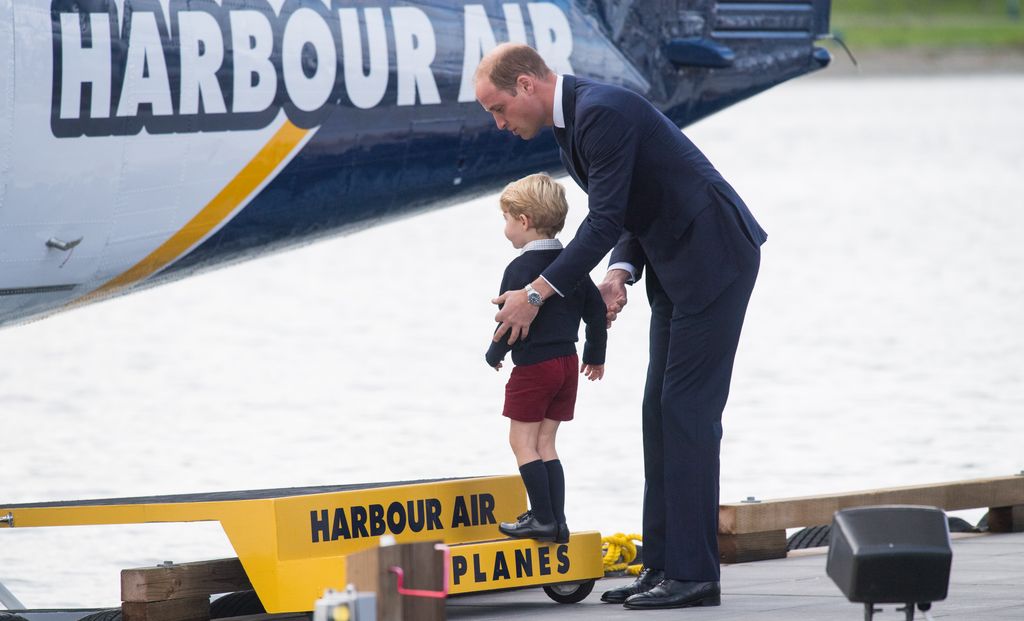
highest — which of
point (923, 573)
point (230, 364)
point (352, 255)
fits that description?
point (352, 255)

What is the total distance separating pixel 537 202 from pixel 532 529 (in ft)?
3.51

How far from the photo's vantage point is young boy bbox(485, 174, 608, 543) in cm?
572

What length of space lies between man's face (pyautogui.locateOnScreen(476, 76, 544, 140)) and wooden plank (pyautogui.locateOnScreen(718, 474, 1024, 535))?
2123 mm

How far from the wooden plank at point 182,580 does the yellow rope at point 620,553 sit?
4.95 ft

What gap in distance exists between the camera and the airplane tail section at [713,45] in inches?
324

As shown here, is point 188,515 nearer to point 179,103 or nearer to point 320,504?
point 320,504

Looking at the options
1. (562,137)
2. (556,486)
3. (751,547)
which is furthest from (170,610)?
(751,547)

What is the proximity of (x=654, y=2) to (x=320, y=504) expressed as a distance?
139 inches

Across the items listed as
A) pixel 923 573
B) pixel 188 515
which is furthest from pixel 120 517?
pixel 923 573

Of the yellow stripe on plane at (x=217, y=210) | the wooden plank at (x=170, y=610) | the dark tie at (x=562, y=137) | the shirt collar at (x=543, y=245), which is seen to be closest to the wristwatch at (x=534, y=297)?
the shirt collar at (x=543, y=245)

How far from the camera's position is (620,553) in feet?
22.5

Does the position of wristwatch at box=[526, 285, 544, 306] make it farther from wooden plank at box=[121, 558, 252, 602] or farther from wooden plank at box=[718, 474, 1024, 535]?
wooden plank at box=[718, 474, 1024, 535]

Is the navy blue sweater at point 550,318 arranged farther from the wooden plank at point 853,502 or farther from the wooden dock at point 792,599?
the wooden plank at point 853,502

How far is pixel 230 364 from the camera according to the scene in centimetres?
1766
